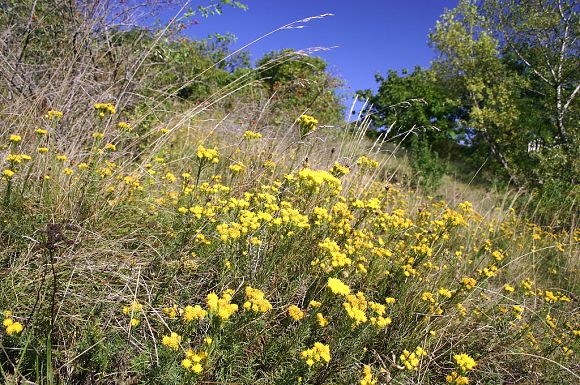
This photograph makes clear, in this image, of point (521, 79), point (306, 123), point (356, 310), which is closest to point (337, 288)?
point (356, 310)

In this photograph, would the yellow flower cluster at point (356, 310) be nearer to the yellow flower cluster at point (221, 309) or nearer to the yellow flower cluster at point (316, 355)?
the yellow flower cluster at point (316, 355)

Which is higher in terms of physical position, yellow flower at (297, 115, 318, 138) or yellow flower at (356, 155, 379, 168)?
yellow flower at (297, 115, 318, 138)

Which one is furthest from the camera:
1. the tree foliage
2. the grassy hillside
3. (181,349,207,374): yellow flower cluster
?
the tree foliage

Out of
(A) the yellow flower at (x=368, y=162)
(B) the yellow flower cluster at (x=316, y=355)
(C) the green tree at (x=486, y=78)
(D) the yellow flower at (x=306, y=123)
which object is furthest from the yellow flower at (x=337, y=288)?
(C) the green tree at (x=486, y=78)

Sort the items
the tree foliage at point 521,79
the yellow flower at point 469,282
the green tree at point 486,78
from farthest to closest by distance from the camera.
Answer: the green tree at point 486,78 → the tree foliage at point 521,79 → the yellow flower at point 469,282

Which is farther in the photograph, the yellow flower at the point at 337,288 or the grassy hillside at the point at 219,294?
the yellow flower at the point at 337,288

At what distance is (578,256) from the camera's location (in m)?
4.51

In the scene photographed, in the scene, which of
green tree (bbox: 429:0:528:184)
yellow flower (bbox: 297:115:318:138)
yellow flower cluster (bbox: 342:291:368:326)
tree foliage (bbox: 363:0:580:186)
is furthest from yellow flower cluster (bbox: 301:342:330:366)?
green tree (bbox: 429:0:528:184)

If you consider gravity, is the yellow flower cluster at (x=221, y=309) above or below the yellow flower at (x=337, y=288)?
below

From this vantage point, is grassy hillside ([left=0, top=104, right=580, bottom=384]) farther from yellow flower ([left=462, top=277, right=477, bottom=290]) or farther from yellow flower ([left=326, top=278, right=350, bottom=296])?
yellow flower ([left=462, top=277, right=477, bottom=290])

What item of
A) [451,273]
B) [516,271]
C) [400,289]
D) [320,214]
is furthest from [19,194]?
[516,271]

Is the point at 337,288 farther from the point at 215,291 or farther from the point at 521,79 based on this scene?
the point at 521,79

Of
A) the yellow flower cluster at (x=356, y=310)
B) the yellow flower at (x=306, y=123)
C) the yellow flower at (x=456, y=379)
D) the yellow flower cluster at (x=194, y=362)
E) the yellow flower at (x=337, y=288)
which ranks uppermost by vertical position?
the yellow flower at (x=306, y=123)

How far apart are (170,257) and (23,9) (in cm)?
359
